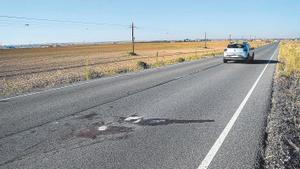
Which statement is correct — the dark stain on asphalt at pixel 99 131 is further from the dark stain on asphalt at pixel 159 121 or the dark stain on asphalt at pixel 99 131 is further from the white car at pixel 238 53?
the white car at pixel 238 53

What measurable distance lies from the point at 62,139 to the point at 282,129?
4.24 metres

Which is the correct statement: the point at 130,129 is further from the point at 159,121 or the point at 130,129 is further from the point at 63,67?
the point at 63,67

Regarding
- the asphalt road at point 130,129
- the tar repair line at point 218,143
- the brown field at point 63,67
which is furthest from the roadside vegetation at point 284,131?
the brown field at point 63,67

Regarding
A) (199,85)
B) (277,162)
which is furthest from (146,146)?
(199,85)

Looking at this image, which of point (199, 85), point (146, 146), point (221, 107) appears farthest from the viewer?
point (199, 85)

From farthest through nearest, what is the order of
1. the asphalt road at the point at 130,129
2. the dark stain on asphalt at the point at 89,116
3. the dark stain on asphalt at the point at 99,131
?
1. the dark stain on asphalt at the point at 89,116
2. the dark stain on asphalt at the point at 99,131
3. the asphalt road at the point at 130,129

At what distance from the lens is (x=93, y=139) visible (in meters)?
6.51

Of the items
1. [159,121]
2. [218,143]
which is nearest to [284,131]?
[218,143]

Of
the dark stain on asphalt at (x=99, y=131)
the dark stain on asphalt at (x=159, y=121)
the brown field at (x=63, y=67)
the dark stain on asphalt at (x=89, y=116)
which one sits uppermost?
the dark stain on asphalt at (x=99, y=131)

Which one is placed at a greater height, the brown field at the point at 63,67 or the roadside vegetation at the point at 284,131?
the roadside vegetation at the point at 284,131

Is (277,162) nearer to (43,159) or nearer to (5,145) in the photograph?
(43,159)

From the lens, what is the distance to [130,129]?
724cm

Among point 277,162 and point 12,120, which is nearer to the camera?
point 277,162

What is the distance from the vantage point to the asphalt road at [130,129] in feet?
17.6
